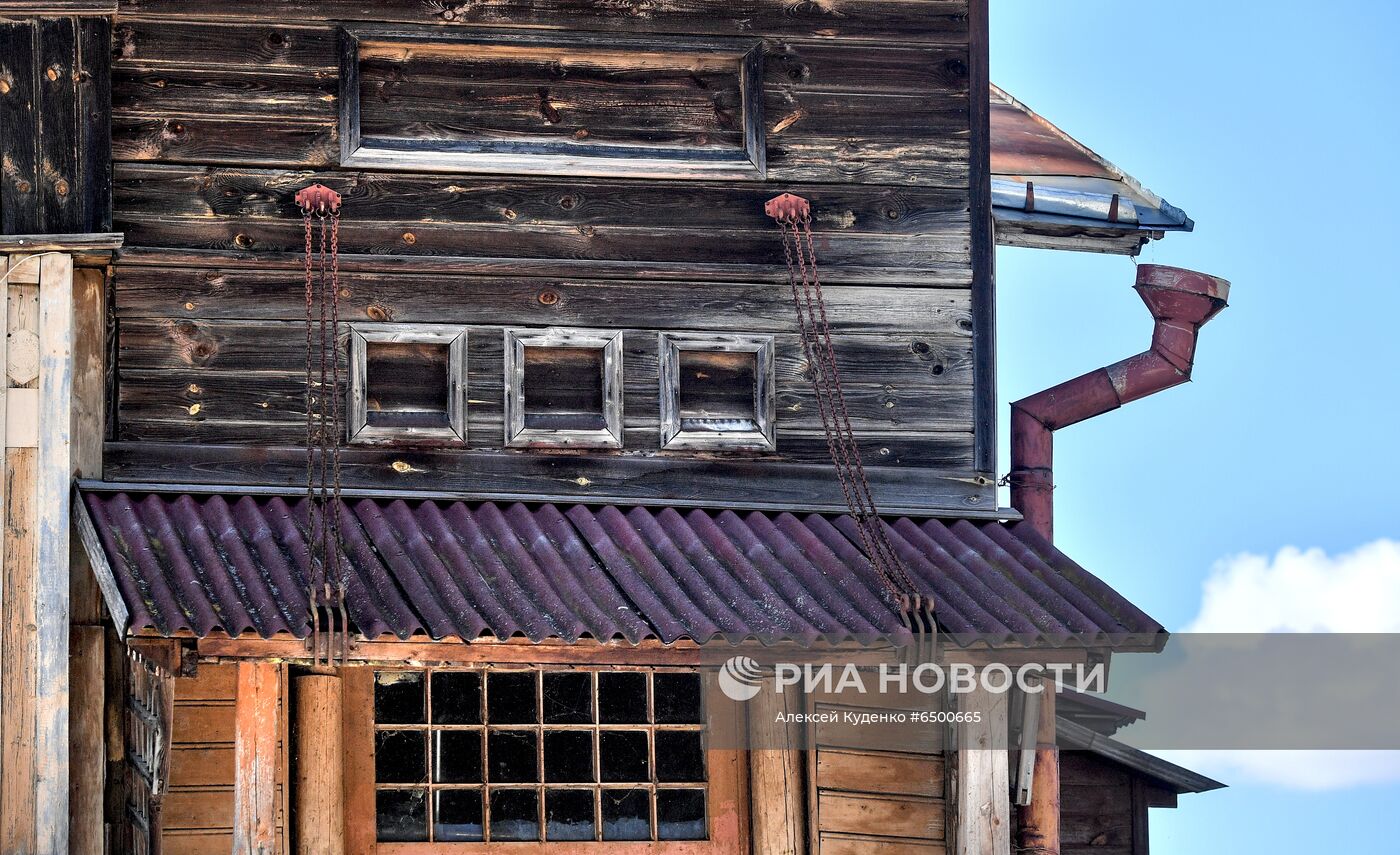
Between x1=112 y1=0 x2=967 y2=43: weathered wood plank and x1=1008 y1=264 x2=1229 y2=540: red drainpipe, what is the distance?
2232 millimetres

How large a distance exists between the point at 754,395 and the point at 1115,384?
2698 mm

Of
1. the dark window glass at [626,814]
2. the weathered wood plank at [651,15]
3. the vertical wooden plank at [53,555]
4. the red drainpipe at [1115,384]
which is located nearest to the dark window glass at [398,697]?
the dark window glass at [626,814]

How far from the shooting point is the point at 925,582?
10109 millimetres

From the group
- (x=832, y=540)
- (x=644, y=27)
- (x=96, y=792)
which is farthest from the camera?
(x=644, y=27)

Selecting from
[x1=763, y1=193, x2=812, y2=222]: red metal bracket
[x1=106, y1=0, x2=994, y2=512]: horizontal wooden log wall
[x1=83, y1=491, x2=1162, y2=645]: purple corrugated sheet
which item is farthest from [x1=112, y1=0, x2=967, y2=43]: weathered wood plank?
[x1=83, y1=491, x2=1162, y2=645]: purple corrugated sheet

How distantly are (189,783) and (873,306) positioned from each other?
15.5 feet

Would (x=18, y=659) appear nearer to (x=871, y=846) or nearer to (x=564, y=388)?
(x=564, y=388)

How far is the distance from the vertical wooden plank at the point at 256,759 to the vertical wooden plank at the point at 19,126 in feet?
9.39

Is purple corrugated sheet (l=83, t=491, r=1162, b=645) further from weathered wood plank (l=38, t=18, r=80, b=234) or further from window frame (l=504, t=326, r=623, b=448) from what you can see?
weathered wood plank (l=38, t=18, r=80, b=234)

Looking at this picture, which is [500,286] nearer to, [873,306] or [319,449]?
[319,449]

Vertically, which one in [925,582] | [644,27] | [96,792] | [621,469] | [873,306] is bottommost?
[96,792]

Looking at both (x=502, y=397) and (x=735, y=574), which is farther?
(x=502, y=397)

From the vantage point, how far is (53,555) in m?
9.66

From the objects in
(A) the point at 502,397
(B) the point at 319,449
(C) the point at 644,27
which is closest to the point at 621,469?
(A) the point at 502,397
